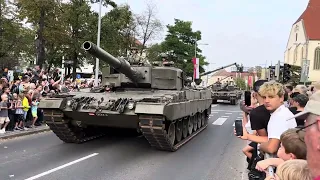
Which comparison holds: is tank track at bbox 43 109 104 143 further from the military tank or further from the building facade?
the building facade

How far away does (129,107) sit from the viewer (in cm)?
891

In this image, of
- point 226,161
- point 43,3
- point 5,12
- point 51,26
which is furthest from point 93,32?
point 226,161

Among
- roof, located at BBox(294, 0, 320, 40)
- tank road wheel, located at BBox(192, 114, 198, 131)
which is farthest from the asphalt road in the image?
roof, located at BBox(294, 0, 320, 40)

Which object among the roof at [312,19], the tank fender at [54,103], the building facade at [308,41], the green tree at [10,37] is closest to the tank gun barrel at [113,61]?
the tank fender at [54,103]

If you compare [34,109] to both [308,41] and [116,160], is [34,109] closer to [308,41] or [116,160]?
[116,160]

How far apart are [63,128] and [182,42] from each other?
1937 inches

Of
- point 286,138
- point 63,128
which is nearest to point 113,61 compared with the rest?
point 63,128

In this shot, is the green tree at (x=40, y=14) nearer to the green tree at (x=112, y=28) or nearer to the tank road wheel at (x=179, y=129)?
the green tree at (x=112, y=28)

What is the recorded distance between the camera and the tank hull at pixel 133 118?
8500 millimetres

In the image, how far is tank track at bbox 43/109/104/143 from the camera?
9478 millimetres

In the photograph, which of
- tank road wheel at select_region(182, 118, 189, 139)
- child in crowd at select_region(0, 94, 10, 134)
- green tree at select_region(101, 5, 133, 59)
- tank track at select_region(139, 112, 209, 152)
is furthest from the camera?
green tree at select_region(101, 5, 133, 59)

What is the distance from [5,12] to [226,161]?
28122 millimetres

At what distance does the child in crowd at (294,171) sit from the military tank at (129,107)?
5.97 metres

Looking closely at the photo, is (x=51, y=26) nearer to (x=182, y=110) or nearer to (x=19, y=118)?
(x=19, y=118)
